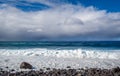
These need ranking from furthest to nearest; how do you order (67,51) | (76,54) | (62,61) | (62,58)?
(67,51)
(76,54)
(62,58)
(62,61)

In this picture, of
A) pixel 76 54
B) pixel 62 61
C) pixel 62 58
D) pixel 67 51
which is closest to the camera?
pixel 62 61

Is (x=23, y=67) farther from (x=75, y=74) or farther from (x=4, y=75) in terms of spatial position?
(x=75, y=74)

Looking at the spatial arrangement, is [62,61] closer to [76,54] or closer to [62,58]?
[62,58]

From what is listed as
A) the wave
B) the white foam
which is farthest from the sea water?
the white foam

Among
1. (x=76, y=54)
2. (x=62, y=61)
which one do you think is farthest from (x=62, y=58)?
(x=76, y=54)

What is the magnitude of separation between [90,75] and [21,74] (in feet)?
9.10

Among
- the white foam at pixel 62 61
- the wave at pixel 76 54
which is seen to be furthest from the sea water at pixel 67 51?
the white foam at pixel 62 61

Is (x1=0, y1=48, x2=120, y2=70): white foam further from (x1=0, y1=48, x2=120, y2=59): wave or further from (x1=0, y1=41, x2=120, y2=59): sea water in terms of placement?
(x1=0, y1=41, x2=120, y2=59): sea water

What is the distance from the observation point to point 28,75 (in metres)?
7.68

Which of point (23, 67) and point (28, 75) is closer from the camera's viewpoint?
point (28, 75)

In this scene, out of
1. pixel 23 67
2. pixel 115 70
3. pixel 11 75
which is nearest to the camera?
pixel 11 75

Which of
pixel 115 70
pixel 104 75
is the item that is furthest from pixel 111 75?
pixel 115 70

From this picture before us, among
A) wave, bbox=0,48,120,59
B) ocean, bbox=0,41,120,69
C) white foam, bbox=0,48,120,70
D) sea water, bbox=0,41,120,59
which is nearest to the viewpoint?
white foam, bbox=0,48,120,70

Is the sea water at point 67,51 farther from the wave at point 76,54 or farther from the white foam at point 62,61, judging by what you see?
the white foam at point 62,61
